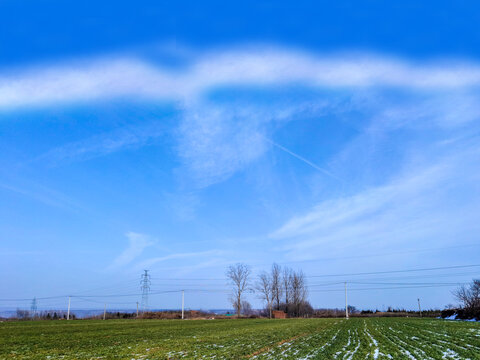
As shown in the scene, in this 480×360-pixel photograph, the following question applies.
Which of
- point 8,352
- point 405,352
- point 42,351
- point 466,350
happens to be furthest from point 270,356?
point 8,352

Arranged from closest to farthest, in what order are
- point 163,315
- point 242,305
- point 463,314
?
point 463,314
point 163,315
point 242,305

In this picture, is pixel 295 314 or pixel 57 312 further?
pixel 295 314

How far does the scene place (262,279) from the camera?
98.5m

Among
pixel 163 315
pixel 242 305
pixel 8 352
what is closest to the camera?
pixel 8 352

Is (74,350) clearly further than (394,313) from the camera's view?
No

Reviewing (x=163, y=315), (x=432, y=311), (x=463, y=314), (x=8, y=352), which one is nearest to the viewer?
(x=8, y=352)

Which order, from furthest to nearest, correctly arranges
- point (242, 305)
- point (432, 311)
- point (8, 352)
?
point (242, 305), point (432, 311), point (8, 352)

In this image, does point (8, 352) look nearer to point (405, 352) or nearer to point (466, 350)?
point (405, 352)

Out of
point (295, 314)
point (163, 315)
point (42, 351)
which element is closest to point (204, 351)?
point (42, 351)

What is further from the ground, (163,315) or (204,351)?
(204,351)

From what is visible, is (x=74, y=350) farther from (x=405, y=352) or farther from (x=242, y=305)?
(x=242, y=305)

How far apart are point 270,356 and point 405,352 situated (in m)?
5.34

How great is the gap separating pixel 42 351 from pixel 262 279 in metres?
87.7

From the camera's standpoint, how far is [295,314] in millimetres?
94688
